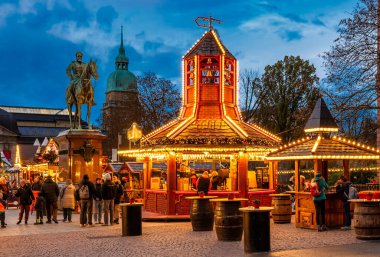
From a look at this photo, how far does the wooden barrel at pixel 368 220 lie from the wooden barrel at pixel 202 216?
178 inches

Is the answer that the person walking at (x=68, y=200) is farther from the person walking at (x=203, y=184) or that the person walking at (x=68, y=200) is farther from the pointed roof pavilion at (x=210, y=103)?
the person walking at (x=203, y=184)

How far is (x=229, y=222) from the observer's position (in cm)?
1585

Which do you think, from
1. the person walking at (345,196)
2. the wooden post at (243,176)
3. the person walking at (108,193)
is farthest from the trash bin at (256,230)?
the wooden post at (243,176)

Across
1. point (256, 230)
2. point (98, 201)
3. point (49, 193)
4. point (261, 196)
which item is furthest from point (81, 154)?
point (256, 230)

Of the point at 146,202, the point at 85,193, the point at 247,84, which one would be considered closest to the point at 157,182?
the point at 146,202

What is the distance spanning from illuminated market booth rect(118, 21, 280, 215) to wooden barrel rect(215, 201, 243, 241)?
7453 mm

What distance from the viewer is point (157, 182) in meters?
26.6

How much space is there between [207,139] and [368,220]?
9.37 m

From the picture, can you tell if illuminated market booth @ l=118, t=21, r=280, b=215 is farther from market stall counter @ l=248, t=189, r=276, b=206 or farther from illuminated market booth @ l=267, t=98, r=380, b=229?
illuminated market booth @ l=267, t=98, r=380, b=229

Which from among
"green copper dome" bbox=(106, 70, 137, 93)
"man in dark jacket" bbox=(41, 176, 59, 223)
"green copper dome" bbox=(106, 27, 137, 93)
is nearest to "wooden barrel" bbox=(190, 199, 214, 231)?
"man in dark jacket" bbox=(41, 176, 59, 223)

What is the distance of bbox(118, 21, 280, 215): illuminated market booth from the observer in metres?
23.9

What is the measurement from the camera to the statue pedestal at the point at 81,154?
26.8m

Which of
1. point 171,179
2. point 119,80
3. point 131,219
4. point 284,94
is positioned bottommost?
point 131,219

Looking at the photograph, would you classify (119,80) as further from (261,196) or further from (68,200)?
(68,200)
